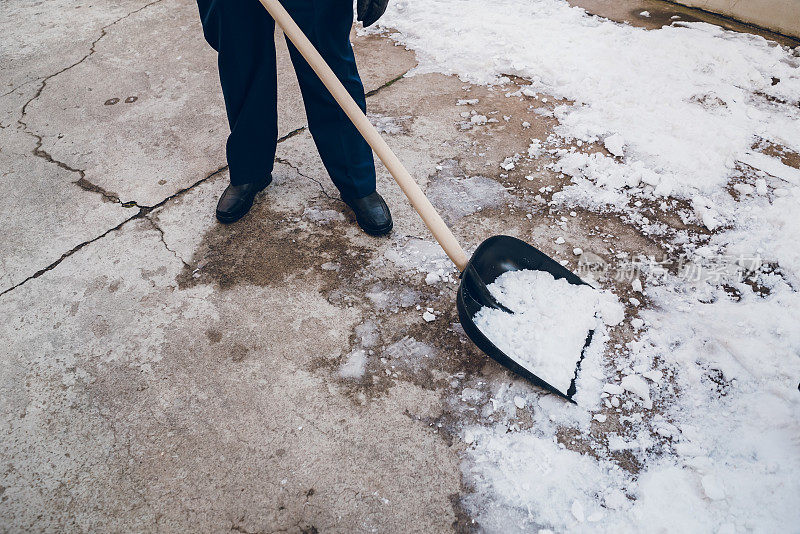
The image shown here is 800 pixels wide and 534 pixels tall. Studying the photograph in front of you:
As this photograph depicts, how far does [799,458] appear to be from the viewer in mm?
1387

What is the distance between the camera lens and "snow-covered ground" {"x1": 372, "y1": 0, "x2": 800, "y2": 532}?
1392mm

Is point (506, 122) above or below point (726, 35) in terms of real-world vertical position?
below

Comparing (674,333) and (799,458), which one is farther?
(674,333)

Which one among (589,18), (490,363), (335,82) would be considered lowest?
(490,363)

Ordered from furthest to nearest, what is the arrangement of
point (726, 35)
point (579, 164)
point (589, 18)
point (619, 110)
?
point (589, 18) → point (726, 35) → point (619, 110) → point (579, 164)

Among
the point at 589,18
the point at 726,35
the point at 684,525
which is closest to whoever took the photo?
the point at 684,525

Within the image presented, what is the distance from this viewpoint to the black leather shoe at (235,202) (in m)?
2.26

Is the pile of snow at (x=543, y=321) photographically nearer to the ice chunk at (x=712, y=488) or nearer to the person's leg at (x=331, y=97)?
the ice chunk at (x=712, y=488)

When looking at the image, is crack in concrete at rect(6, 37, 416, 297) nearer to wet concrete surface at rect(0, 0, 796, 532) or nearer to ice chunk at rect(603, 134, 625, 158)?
wet concrete surface at rect(0, 0, 796, 532)

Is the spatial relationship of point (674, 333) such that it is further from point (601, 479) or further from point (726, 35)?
point (726, 35)

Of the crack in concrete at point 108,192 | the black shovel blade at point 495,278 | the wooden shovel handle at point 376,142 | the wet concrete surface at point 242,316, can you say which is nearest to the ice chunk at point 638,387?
the black shovel blade at point 495,278

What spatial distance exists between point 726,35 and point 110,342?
13.3 feet

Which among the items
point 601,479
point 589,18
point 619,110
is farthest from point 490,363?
point 589,18

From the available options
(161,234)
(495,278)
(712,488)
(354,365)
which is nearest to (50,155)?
(161,234)
